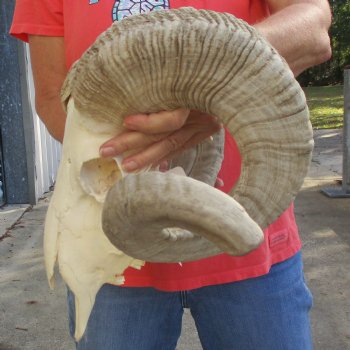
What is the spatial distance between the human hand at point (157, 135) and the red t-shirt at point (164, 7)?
43 cm

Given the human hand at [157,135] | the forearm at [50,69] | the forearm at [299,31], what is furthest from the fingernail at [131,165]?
the forearm at [50,69]

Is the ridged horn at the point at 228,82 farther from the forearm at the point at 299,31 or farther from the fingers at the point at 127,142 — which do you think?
the forearm at the point at 299,31

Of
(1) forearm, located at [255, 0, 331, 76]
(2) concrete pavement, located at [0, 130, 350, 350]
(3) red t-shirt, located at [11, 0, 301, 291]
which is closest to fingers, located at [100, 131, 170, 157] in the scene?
(1) forearm, located at [255, 0, 331, 76]

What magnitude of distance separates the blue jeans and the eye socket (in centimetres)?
59

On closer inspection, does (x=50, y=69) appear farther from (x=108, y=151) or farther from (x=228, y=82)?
(x=228, y=82)

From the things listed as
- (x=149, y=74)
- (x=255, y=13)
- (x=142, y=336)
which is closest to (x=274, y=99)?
(x=149, y=74)

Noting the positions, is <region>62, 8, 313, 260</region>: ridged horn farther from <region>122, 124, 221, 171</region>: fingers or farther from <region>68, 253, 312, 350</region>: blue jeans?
<region>68, 253, 312, 350</region>: blue jeans

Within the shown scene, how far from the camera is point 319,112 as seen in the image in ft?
61.8

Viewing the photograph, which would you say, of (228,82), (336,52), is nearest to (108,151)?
(228,82)

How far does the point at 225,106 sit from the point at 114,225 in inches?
12.9

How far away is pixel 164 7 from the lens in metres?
1.84

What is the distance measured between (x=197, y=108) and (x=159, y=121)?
0.09 meters

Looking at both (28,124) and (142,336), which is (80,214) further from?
(28,124)

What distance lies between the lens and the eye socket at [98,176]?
1.49 m
